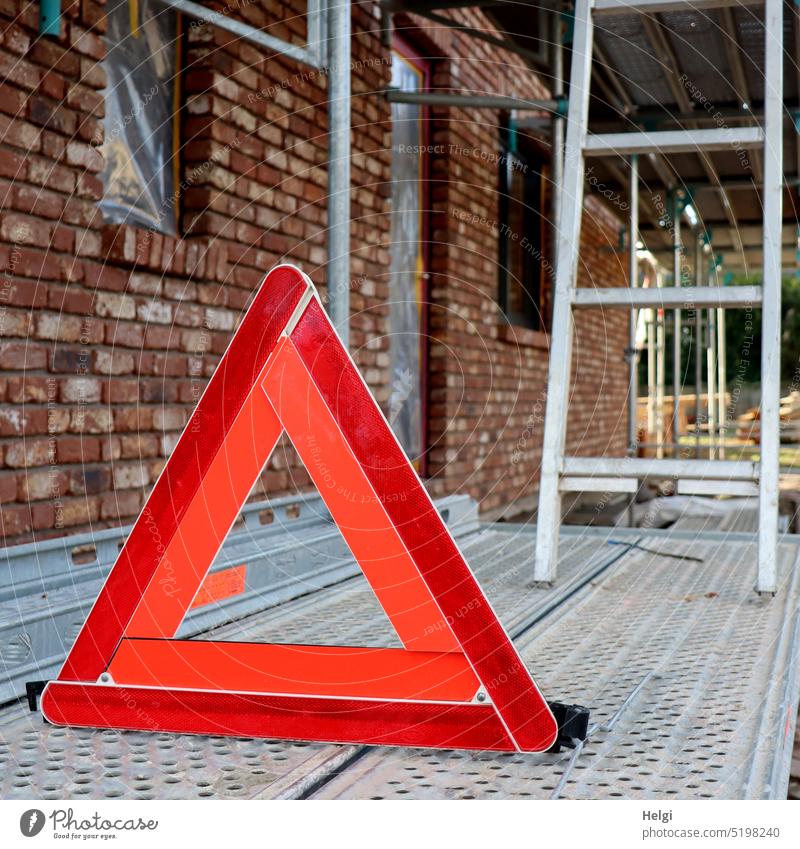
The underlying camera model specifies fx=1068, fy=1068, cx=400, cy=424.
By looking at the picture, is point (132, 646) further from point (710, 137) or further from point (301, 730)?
point (710, 137)

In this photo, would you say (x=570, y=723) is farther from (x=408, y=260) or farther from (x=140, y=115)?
(x=408, y=260)

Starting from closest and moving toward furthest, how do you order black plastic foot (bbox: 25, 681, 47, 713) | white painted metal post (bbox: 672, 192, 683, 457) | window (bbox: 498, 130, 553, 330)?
black plastic foot (bbox: 25, 681, 47, 713) → white painted metal post (bbox: 672, 192, 683, 457) → window (bbox: 498, 130, 553, 330)

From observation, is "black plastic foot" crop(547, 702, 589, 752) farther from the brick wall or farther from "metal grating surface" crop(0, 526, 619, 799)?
the brick wall

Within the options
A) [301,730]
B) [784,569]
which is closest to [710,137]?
[784,569]

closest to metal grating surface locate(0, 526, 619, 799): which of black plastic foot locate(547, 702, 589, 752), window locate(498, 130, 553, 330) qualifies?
black plastic foot locate(547, 702, 589, 752)

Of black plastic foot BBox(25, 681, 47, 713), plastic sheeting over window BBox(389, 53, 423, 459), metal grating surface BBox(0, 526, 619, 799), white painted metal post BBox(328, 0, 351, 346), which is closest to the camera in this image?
metal grating surface BBox(0, 526, 619, 799)

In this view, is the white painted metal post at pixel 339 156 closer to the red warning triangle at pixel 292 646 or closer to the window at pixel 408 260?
the red warning triangle at pixel 292 646

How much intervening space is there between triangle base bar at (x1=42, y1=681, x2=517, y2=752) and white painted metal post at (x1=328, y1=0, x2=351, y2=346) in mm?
1458

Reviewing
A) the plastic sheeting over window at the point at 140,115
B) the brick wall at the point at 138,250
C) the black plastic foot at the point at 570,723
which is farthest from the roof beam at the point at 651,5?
the black plastic foot at the point at 570,723

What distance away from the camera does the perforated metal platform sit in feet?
3.92

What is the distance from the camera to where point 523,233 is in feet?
22.9

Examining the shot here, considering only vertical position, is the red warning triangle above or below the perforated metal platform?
above

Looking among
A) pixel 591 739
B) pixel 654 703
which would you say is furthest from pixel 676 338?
pixel 591 739
